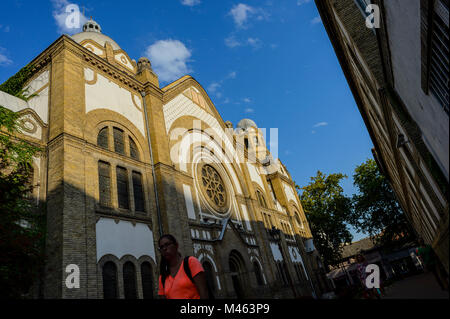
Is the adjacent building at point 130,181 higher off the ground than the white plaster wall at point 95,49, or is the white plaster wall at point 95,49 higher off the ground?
the white plaster wall at point 95,49

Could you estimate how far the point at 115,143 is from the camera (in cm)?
1373

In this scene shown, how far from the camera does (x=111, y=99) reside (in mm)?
14578

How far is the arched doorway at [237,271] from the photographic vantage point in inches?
672

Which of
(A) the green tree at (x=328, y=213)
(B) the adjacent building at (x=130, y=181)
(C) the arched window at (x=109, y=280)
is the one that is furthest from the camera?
(A) the green tree at (x=328, y=213)

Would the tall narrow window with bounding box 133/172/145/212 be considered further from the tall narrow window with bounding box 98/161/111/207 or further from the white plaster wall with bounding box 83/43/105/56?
the white plaster wall with bounding box 83/43/105/56

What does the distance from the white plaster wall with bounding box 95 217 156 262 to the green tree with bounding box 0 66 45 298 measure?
6.27 feet

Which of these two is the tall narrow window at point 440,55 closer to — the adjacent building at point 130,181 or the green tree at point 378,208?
the adjacent building at point 130,181

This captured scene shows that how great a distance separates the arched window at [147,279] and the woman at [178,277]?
9.18 metres

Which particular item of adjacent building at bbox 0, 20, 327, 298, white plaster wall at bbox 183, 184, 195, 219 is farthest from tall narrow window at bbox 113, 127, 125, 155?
white plaster wall at bbox 183, 184, 195, 219

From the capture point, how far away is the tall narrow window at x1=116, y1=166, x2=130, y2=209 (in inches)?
494

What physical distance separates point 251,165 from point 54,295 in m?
21.2

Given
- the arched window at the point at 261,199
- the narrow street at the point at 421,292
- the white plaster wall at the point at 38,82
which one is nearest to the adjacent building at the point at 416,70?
the narrow street at the point at 421,292

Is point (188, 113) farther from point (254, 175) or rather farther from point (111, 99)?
point (254, 175)
